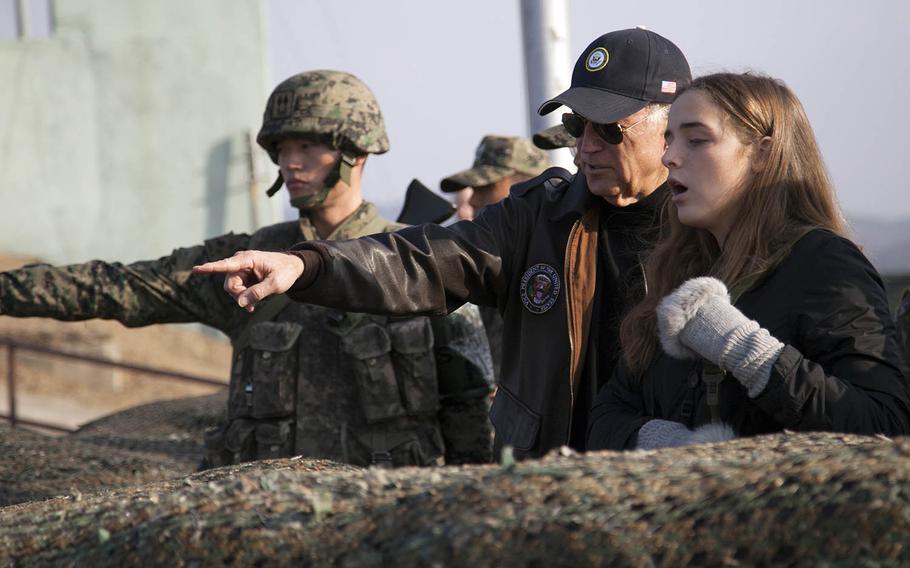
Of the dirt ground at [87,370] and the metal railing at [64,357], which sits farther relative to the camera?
the dirt ground at [87,370]

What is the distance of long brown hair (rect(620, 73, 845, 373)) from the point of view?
2.87 metres

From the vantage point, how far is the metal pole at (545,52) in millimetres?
6492

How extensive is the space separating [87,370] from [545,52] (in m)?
11.6

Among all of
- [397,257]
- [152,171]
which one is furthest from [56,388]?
[397,257]

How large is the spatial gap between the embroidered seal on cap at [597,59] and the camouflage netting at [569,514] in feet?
5.82

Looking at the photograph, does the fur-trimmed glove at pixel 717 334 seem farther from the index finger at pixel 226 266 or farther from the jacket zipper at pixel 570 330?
the index finger at pixel 226 266

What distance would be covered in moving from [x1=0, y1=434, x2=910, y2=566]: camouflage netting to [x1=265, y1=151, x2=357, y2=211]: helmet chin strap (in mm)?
2877

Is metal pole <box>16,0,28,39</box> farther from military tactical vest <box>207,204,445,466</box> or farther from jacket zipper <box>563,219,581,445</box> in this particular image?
jacket zipper <box>563,219,581,445</box>

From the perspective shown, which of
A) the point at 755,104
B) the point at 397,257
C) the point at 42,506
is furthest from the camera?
the point at 397,257

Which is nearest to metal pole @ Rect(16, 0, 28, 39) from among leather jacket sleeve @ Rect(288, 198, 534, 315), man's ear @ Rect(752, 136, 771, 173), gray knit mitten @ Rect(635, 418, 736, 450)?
leather jacket sleeve @ Rect(288, 198, 534, 315)

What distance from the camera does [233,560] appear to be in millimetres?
2027

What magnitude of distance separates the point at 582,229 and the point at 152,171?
15.4 meters

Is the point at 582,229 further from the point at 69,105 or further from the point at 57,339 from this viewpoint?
the point at 69,105

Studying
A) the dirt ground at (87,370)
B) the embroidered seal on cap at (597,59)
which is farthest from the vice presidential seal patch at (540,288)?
the dirt ground at (87,370)
